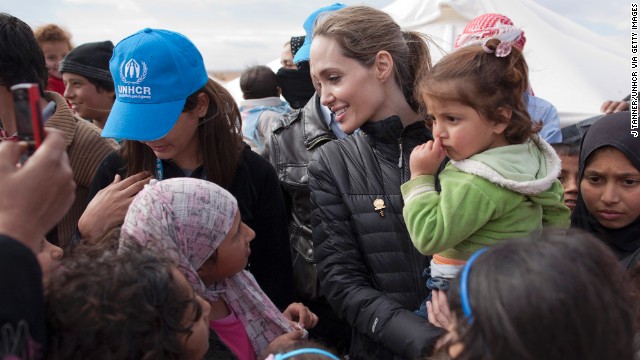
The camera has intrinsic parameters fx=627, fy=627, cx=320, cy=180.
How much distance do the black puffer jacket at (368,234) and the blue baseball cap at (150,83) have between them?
616 millimetres

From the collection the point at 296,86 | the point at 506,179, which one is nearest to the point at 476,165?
the point at 506,179

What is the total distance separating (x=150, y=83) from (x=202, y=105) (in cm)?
24

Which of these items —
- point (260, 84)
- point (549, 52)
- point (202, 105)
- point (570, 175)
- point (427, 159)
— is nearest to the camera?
point (427, 159)

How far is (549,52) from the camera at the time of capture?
253 inches

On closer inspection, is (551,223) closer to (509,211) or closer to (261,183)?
(509,211)

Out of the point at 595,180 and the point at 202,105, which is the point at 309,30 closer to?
the point at 202,105

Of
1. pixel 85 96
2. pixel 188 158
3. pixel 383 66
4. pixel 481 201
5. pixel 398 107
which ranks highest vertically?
pixel 383 66

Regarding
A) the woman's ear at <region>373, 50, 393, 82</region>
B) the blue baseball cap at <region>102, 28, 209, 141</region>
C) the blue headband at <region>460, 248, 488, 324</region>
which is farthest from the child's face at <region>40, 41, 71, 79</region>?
the blue headband at <region>460, 248, 488, 324</region>

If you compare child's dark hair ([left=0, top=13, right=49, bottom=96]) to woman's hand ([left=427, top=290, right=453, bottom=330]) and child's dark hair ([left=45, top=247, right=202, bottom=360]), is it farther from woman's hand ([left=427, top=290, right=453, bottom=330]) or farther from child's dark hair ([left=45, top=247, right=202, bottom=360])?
woman's hand ([left=427, top=290, right=453, bottom=330])

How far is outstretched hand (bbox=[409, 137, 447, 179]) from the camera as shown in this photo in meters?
2.08

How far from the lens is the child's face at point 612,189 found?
2672mm

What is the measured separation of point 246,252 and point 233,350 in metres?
0.32

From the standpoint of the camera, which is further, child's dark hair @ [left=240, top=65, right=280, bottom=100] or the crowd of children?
child's dark hair @ [left=240, top=65, right=280, bottom=100]

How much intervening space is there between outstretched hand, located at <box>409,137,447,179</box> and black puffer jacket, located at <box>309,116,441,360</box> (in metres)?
0.18
